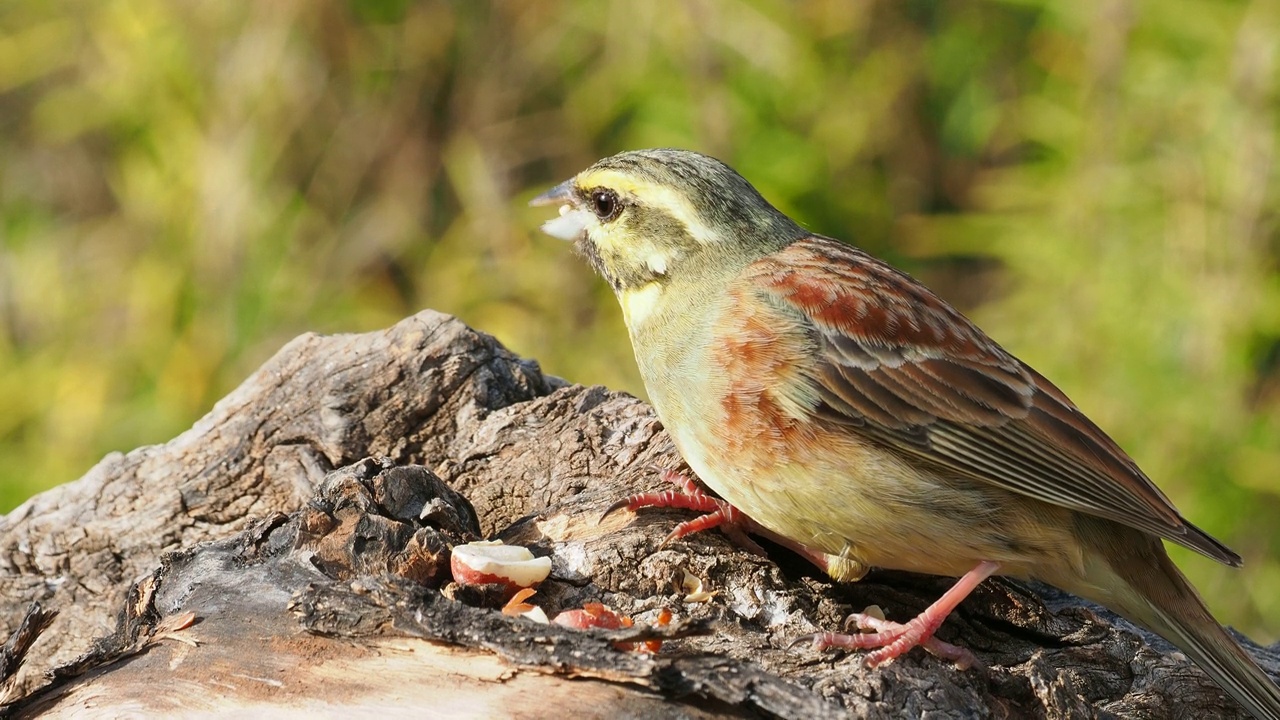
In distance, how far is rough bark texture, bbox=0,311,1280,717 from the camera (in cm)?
278

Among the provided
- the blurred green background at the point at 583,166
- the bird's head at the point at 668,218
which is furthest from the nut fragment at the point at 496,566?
the blurred green background at the point at 583,166

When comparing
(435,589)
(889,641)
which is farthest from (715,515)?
(435,589)

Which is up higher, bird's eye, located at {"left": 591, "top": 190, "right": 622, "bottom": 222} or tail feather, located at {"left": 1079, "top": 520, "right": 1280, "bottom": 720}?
bird's eye, located at {"left": 591, "top": 190, "right": 622, "bottom": 222}

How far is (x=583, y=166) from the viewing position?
26.6 ft

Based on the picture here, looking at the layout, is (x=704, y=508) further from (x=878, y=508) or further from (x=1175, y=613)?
(x=1175, y=613)

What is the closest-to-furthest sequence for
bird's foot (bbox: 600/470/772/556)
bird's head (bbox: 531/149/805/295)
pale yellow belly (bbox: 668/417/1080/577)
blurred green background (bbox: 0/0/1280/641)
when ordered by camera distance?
pale yellow belly (bbox: 668/417/1080/577) → bird's foot (bbox: 600/470/772/556) → bird's head (bbox: 531/149/805/295) → blurred green background (bbox: 0/0/1280/641)

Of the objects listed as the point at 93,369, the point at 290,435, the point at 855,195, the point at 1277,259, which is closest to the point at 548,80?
the point at 855,195

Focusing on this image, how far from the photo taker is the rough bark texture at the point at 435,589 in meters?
2.78

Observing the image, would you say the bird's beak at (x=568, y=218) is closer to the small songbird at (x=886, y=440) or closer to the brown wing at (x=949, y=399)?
the small songbird at (x=886, y=440)

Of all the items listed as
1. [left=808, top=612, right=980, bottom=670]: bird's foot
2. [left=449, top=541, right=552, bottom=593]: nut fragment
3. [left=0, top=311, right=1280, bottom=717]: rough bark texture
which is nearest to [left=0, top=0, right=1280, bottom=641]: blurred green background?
[left=0, top=311, right=1280, bottom=717]: rough bark texture

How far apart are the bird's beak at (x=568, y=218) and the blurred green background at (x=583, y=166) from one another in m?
3.10

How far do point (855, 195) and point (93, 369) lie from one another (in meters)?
4.23

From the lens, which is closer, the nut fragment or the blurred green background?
the nut fragment

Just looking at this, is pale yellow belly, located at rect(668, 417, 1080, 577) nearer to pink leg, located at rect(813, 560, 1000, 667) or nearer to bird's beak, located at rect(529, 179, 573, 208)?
pink leg, located at rect(813, 560, 1000, 667)
